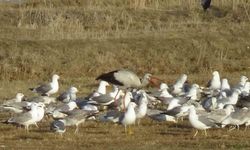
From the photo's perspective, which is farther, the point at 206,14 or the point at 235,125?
the point at 206,14

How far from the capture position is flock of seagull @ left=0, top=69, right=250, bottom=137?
16.8 meters

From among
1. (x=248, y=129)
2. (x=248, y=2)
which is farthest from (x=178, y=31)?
(x=248, y=129)

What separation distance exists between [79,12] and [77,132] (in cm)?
1955

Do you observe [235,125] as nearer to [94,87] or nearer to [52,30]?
[94,87]

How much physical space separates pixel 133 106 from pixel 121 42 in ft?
45.4

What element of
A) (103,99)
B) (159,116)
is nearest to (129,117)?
(159,116)

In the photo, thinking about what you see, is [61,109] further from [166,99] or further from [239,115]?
[239,115]

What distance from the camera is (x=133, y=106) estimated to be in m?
17.4

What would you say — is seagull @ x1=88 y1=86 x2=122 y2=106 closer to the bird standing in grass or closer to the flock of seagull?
the flock of seagull

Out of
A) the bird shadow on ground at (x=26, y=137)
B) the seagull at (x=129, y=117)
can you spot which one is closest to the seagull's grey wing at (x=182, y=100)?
the seagull at (x=129, y=117)

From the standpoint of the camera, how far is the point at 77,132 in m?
16.6

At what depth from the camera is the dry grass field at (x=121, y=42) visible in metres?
28.5

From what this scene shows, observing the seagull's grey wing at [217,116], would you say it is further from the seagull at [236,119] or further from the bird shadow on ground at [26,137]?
the bird shadow on ground at [26,137]

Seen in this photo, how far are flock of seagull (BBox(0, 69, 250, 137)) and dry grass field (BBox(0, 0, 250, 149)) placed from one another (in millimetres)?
1630
